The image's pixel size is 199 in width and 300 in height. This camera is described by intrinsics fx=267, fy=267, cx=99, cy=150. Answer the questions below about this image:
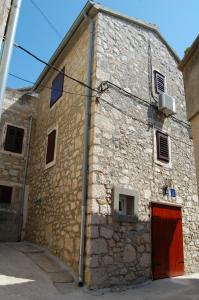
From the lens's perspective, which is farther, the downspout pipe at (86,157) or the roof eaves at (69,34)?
the roof eaves at (69,34)

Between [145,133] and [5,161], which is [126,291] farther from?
[5,161]

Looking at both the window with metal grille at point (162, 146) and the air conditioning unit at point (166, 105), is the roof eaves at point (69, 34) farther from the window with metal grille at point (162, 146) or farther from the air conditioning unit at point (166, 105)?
the window with metal grille at point (162, 146)

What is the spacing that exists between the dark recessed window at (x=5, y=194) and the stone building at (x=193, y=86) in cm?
671

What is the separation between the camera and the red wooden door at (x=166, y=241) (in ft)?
22.4

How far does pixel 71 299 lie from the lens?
15.7 ft

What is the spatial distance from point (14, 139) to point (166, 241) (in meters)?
6.37

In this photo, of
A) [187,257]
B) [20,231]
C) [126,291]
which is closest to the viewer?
[126,291]

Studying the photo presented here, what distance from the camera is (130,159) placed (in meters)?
7.02

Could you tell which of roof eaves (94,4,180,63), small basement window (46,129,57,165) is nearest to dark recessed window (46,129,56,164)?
small basement window (46,129,57,165)

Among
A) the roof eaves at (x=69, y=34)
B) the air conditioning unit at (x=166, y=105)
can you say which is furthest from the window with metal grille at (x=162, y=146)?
the roof eaves at (x=69, y=34)

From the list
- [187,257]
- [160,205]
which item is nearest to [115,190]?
[160,205]

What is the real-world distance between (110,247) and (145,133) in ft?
11.2

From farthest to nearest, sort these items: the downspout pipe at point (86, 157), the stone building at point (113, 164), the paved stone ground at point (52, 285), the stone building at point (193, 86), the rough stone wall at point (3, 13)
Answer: the stone building at point (113, 164) < the downspout pipe at point (86, 157) < the paved stone ground at point (52, 285) < the stone building at point (193, 86) < the rough stone wall at point (3, 13)

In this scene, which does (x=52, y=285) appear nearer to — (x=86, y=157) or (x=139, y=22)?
(x=86, y=157)
